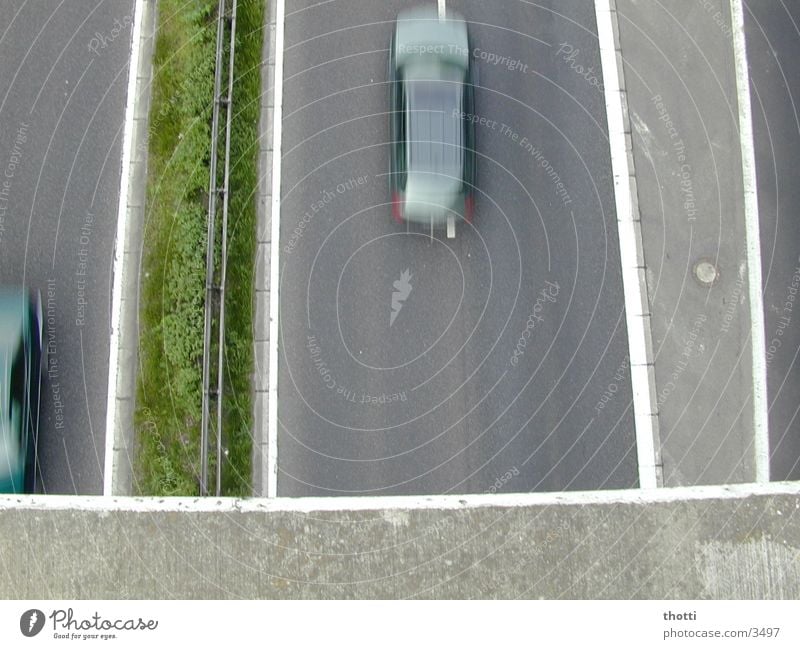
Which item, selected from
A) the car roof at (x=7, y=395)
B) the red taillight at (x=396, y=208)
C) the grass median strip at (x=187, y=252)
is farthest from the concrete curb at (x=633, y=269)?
the car roof at (x=7, y=395)

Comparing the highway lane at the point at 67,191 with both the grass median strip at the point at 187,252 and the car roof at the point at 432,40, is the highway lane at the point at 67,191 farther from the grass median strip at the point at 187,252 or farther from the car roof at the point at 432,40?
the car roof at the point at 432,40

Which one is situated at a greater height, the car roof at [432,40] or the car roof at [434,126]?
the car roof at [432,40]

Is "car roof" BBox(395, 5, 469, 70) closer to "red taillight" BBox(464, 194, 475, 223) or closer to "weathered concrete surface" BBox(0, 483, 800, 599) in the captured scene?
"red taillight" BBox(464, 194, 475, 223)

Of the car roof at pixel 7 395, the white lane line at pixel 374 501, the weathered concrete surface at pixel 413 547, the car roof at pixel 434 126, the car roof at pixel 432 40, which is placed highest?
the car roof at pixel 432 40

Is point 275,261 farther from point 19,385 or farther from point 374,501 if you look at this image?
point 374,501

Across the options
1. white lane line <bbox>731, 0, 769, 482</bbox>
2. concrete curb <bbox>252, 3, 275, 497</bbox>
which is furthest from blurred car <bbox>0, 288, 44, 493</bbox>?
white lane line <bbox>731, 0, 769, 482</bbox>

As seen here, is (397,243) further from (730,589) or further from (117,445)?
(730,589)
